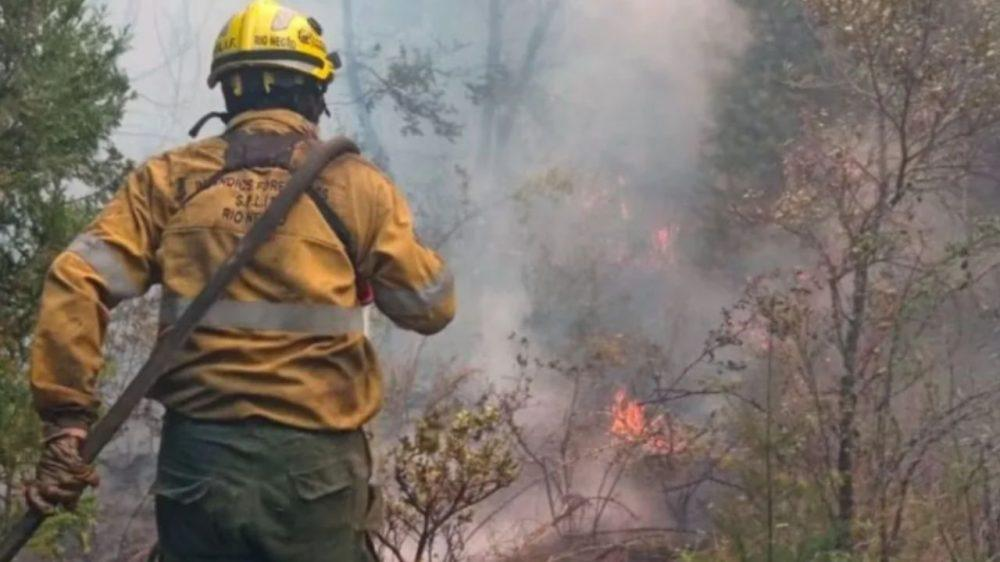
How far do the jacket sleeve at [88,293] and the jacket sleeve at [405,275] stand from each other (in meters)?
0.50

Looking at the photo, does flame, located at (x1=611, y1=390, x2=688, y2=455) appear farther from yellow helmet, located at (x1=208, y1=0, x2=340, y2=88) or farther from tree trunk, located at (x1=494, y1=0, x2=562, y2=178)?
tree trunk, located at (x1=494, y1=0, x2=562, y2=178)

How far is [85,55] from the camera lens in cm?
→ 565

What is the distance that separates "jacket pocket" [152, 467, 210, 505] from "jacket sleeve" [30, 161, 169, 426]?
8.3 inches

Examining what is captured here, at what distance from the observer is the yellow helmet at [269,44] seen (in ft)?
10.6

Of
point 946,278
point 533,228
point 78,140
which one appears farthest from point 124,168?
point 533,228

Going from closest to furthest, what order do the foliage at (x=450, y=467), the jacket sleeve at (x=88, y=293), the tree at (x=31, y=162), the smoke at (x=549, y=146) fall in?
the jacket sleeve at (x=88, y=293) → the foliage at (x=450, y=467) → the tree at (x=31, y=162) → the smoke at (x=549, y=146)

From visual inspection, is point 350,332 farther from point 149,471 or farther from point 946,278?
point 149,471

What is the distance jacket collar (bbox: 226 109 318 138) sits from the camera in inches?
127

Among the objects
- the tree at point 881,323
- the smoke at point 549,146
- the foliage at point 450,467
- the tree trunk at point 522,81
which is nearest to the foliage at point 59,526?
the foliage at point 450,467

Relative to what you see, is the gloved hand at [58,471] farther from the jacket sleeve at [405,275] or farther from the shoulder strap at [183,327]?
the jacket sleeve at [405,275]

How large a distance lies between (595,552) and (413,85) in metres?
12.4

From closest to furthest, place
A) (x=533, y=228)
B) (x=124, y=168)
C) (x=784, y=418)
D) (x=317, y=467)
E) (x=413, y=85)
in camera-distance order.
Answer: (x=317, y=467) < (x=124, y=168) < (x=784, y=418) < (x=533, y=228) < (x=413, y=85)

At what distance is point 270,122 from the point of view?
10.6ft

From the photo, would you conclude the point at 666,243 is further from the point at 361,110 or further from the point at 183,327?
the point at 183,327
